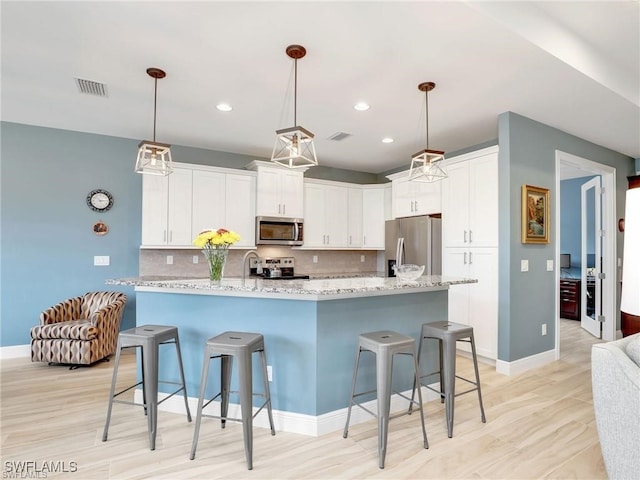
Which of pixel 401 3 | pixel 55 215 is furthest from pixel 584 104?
pixel 55 215

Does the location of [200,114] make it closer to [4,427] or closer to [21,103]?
[21,103]

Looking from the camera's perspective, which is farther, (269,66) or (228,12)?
→ (269,66)

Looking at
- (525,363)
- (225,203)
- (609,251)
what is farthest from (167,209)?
(609,251)

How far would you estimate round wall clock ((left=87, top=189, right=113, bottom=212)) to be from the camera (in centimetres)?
437

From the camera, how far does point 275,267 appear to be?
5.25 m

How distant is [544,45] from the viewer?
2455 mm

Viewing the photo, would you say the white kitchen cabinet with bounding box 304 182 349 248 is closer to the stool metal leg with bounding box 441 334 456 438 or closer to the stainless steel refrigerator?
Result: the stainless steel refrigerator

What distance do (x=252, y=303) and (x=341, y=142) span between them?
2913 mm

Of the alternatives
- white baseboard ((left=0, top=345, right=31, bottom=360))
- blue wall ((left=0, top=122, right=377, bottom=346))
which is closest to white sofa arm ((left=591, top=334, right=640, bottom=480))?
blue wall ((left=0, top=122, right=377, bottom=346))

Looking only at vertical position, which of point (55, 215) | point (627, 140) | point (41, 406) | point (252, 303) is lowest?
point (41, 406)

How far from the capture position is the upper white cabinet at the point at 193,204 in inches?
172

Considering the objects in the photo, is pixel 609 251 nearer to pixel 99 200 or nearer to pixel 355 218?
pixel 355 218

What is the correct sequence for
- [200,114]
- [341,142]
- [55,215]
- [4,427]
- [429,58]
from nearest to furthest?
1. [4,427]
2. [429,58]
3. [200,114]
4. [55,215]
5. [341,142]

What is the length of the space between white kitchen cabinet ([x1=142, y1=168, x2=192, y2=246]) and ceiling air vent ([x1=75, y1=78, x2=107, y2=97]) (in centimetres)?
124
